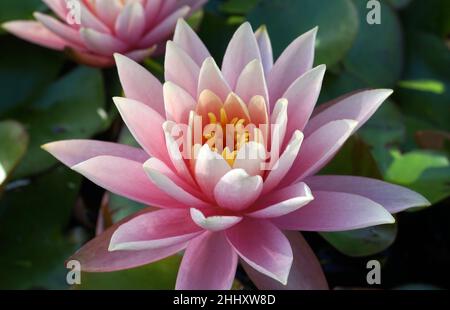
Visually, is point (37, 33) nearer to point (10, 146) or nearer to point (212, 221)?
point (10, 146)

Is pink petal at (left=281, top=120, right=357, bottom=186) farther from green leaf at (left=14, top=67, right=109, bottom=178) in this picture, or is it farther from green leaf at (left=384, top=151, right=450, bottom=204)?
green leaf at (left=14, top=67, right=109, bottom=178)

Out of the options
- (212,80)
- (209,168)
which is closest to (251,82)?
(212,80)

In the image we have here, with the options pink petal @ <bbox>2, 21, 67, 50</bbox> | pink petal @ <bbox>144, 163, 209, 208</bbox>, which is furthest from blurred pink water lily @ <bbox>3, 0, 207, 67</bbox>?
pink petal @ <bbox>144, 163, 209, 208</bbox>

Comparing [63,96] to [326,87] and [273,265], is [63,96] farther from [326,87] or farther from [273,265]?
[273,265]

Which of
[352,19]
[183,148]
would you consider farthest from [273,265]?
[352,19]

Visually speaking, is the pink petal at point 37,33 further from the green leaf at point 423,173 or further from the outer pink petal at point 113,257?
the green leaf at point 423,173

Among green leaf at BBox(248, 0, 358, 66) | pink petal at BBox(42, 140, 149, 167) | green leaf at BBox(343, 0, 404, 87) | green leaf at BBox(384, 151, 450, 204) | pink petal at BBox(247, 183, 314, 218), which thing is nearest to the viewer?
pink petal at BBox(247, 183, 314, 218)
